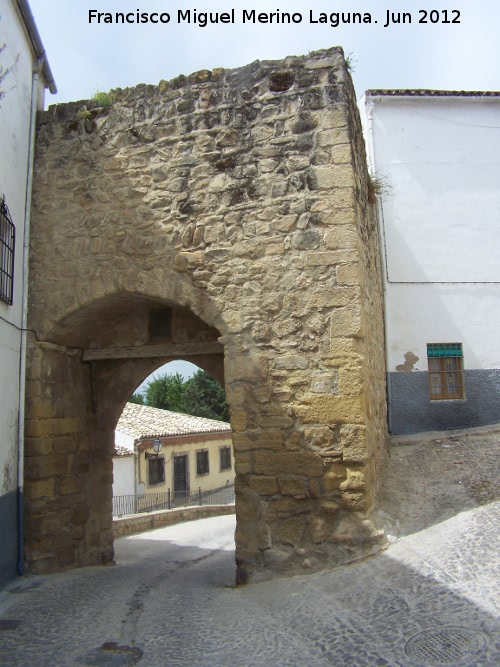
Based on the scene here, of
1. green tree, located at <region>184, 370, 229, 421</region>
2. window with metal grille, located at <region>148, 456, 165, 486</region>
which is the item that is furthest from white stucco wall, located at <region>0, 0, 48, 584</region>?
green tree, located at <region>184, 370, 229, 421</region>

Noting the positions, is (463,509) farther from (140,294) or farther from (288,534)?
(140,294)

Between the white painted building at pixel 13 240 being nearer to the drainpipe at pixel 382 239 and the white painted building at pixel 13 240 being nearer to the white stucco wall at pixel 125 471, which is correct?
the drainpipe at pixel 382 239

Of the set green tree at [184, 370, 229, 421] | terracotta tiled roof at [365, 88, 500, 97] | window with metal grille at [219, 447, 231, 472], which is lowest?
window with metal grille at [219, 447, 231, 472]

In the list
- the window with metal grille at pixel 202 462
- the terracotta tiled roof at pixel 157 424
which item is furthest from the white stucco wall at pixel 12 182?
the window with metal grille at pixel 202 462

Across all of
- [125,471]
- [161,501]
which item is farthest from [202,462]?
[125,471]

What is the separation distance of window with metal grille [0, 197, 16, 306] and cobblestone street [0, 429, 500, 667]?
247cm

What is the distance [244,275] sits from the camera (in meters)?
5.17

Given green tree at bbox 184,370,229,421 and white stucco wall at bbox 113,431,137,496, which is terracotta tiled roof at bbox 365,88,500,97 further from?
green tree at bbox 184,370,229,421

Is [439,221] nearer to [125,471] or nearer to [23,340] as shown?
[23,340]

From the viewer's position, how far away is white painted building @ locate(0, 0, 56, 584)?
17.0ft

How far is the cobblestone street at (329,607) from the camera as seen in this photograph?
326 cm

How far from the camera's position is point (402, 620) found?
343cm

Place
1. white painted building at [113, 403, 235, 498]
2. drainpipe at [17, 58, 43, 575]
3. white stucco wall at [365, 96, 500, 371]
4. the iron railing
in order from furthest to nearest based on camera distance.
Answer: white painted building at [113, 403, 235, 498], the iron railing, white stucco wall at [365, 96, 500, 371], drainpipe at [17, 58, 43, 575]

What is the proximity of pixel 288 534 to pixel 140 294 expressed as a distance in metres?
2.45
